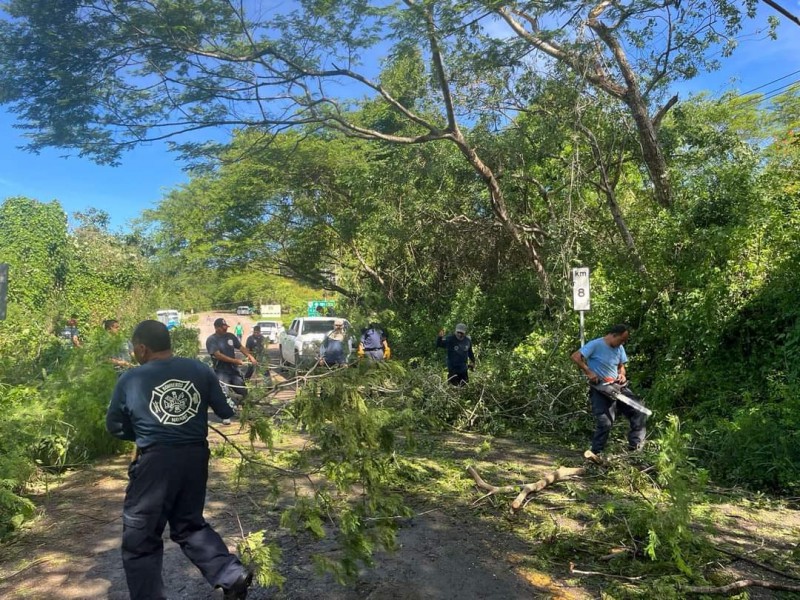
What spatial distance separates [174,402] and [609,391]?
15.4ft

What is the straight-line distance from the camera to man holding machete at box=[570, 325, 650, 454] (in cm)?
634

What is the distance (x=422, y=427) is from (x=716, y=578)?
526 centimetres

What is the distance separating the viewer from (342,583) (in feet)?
11.4

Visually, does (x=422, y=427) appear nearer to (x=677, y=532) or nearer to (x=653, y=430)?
(x=653, y=430)

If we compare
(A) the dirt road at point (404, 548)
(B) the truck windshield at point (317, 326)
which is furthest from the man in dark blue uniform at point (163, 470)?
(B) the truck windshield at point (317, 326)

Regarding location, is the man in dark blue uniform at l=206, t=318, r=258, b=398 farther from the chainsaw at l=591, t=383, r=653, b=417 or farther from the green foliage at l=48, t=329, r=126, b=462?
the chainsaw at l=591, t=383, r=653, b=417

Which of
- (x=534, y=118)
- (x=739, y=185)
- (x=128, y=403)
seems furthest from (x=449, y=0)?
(x=128, y=403)

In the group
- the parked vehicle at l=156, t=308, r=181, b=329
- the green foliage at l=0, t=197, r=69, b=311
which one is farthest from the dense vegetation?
the parked vehicle at l=156, t=308, r=181, b=329

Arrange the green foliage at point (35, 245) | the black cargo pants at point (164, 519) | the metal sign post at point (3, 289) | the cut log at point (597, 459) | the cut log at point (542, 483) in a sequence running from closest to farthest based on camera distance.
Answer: the black cargo pants at point (164, 519)
the cut log at point (542, 483)
the cut log at point (597, 459)
the metal sign post at point (3, 289)
the green foliage at point (35, 245)

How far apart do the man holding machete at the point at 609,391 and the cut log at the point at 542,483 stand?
706mm

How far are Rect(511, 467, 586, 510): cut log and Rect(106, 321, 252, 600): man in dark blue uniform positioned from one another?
2534mm

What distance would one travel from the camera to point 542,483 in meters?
5.36

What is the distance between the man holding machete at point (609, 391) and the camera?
634 centimetres

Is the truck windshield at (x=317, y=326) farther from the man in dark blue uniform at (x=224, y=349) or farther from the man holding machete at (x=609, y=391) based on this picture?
the man holding machete at (x=609, y=391)
